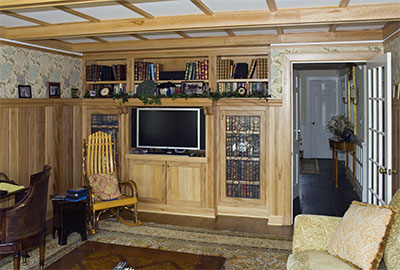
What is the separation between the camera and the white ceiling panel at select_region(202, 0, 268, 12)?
3539 mm

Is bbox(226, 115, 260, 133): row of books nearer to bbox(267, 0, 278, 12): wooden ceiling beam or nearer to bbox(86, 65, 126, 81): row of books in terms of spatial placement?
bbox(86, 65, 126, 81): row of books

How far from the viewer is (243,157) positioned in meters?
5.79

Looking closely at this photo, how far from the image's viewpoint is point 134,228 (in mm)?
5156

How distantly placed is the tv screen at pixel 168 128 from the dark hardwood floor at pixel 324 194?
204cm

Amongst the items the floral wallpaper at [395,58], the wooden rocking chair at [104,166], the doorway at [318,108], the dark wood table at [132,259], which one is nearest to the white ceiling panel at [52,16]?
the wooden rocking chair at [104,166]

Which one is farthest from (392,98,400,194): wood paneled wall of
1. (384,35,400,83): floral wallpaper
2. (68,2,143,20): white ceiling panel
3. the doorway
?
the doorway

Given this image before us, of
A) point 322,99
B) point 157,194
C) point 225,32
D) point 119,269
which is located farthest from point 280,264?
point 322,99

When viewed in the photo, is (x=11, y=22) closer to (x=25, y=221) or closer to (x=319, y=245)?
(x=25, y=221)

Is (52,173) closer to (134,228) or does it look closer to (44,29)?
(134,228)

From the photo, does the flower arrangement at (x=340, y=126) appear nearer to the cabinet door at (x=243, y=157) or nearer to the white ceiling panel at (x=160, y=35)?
the cabinet door at (x=243, y=157)

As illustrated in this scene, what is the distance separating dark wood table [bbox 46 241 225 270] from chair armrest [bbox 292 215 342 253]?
63 centimetres

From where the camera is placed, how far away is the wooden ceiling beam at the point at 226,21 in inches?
144

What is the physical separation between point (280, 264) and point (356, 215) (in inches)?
51.2

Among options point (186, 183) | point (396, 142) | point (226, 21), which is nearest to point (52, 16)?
point (226, 21)
